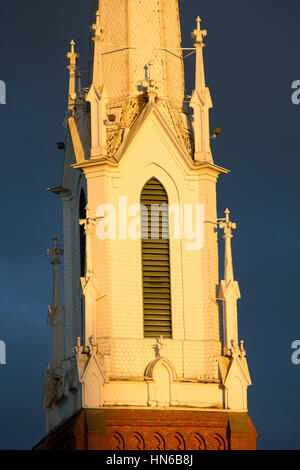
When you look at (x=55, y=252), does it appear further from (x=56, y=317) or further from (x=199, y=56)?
(x=199, y=56)

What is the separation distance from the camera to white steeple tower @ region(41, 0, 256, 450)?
73.9 metres

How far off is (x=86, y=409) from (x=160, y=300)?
5.46m

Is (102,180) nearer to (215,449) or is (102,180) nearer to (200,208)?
(200,208)

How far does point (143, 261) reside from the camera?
76.2 meters

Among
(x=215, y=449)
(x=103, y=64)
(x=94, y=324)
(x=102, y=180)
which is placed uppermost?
(x=103, y=64)

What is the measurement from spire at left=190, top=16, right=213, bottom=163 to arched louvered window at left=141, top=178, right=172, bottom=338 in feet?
7.34

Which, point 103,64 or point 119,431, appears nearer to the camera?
point 119,431

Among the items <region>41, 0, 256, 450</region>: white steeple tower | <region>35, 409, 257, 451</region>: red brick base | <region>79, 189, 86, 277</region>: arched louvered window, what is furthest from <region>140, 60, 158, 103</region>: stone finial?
<region>35, 409, 257, 451</region>: red brick base

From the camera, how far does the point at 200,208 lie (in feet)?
254

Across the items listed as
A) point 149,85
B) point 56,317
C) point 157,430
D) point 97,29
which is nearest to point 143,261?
point 56,317

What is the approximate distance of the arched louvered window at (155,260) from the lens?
7556 cm

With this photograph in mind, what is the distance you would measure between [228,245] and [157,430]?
7797 mm

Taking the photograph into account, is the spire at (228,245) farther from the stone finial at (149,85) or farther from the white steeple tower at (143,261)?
the stone finial at (149,85)

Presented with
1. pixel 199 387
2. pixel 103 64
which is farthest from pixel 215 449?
pixel 103 64
